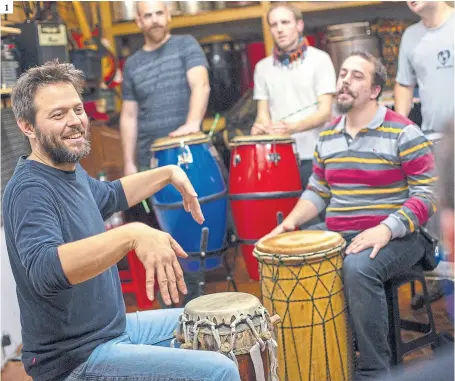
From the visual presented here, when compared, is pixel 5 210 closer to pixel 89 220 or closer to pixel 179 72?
pixel 89 220

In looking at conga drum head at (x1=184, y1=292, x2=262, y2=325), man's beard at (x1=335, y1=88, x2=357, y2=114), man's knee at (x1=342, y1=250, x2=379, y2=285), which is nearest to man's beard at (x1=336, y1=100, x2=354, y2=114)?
man's beard at (x1=335, y1=88, x2=357, y2=114)

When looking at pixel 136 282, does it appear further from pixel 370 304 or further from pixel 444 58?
pixel 444 58

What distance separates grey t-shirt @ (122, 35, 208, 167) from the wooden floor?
3.05 feet

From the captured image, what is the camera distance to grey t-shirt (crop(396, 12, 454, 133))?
345cm

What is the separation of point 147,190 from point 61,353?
64 centimetres

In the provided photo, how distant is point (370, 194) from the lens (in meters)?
2.93

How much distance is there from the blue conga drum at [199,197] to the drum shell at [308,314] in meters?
1.02

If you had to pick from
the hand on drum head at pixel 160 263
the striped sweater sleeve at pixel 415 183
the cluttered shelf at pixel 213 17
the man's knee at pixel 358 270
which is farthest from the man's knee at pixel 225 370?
the cluttered shelf at pixel 213 17

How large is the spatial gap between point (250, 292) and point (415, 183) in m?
1.37

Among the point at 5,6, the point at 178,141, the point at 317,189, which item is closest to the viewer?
the point at 5,6

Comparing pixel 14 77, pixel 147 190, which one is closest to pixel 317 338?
pixel 147 190

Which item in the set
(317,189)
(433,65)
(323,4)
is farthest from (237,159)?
(323,4)

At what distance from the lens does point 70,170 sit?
2.01 metres

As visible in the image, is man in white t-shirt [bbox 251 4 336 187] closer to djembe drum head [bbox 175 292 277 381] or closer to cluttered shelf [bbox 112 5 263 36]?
cluttered shelf [bbox 112 5 263 36]
